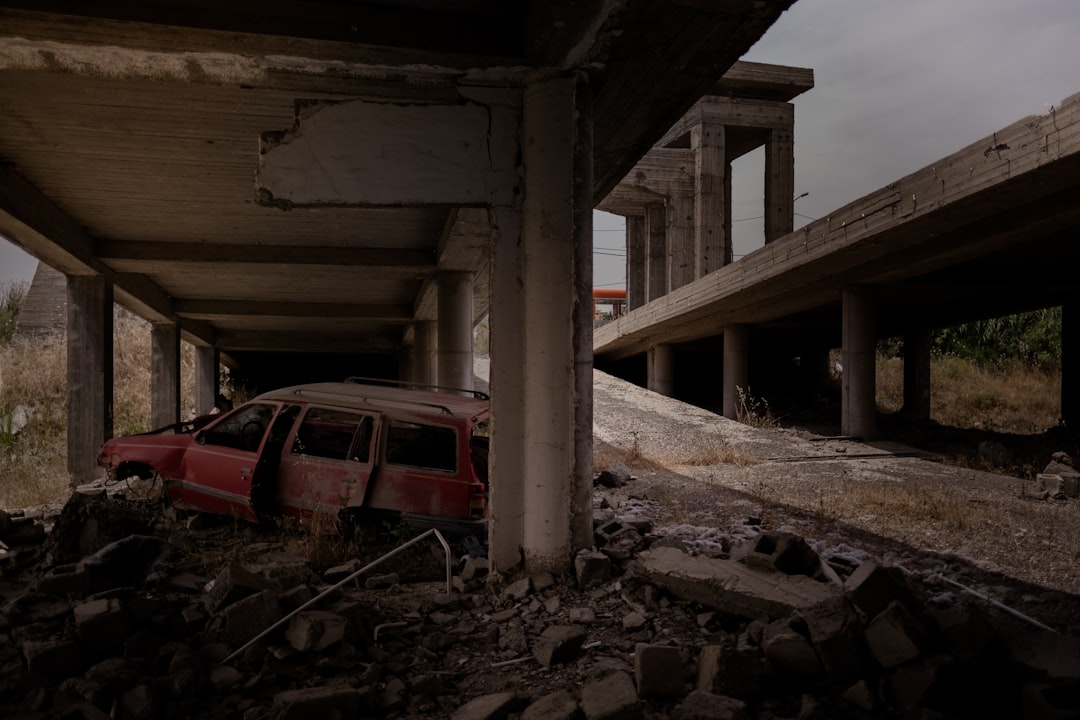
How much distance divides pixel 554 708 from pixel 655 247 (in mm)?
20777

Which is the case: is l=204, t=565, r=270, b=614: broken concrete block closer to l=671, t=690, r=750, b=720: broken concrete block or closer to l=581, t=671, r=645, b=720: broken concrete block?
l=581, t=671, r=645, b=720: broken concrete block

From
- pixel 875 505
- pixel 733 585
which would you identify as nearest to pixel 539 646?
pixel 733 585

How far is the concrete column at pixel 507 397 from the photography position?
4750 millimetres

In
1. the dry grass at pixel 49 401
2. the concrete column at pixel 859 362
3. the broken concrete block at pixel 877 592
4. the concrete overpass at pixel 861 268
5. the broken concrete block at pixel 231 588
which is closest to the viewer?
the broken concrete block at pixel 877 592

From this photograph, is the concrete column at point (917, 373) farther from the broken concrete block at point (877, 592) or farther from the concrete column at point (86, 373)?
the concrete column at point (86, 373)

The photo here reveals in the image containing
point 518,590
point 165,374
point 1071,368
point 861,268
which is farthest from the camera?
point 165,374

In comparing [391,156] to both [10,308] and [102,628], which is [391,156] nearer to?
[102,628]

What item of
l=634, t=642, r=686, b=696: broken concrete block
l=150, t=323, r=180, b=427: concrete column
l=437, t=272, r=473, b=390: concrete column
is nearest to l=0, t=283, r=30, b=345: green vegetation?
l=150, t=323, r=180, b=427: concrete column

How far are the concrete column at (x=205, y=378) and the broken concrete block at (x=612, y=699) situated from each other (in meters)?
18.5

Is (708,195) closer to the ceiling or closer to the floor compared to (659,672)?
closer to the ceiling

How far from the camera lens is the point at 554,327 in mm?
4625

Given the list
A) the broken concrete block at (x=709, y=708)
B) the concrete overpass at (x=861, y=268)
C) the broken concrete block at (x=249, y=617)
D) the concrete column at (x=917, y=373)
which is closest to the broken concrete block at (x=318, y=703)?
the broken concrete block at (x=249, y=617)

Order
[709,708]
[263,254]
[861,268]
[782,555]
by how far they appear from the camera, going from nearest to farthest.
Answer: [709,708]
[782,555]
[263,254]
[861,268]

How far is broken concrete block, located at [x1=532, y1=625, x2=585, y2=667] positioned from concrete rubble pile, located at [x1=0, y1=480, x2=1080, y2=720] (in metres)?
0.01
